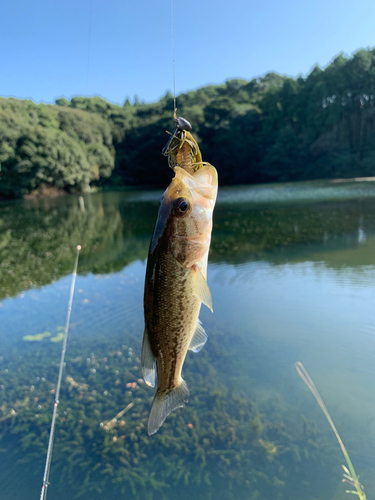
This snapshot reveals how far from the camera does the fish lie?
5.29 feet

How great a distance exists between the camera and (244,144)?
56.8m

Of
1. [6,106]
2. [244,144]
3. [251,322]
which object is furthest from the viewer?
[244,144]

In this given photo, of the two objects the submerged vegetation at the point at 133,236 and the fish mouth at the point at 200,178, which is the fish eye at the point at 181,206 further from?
the submerged vegetation at the point at 133,236

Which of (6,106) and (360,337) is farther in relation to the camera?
(6,106)

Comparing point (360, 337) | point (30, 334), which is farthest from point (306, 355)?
point (30, 334)

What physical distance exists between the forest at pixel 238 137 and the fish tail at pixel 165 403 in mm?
48564

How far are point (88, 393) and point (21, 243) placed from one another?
14.8 meters

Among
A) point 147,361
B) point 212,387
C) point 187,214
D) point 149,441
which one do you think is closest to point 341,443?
point 212,387

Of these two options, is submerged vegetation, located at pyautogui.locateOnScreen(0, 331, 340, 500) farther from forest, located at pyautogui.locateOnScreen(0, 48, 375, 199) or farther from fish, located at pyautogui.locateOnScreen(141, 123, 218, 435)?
forest, located at pyautogui.locateOnScreen(0, 48, 375, 199)

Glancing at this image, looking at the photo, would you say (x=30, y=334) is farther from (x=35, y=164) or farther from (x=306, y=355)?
(x=35, y=164)

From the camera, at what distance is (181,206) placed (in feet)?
5.37

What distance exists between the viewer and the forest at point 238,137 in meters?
46.3

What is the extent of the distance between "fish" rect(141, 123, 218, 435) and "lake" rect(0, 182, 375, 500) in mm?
3584

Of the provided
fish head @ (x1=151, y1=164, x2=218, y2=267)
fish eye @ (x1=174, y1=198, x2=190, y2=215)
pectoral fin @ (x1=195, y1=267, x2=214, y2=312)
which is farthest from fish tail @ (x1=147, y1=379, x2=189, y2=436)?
fish eye @ (x1=174, y1=198, x2=190, y2=215)
